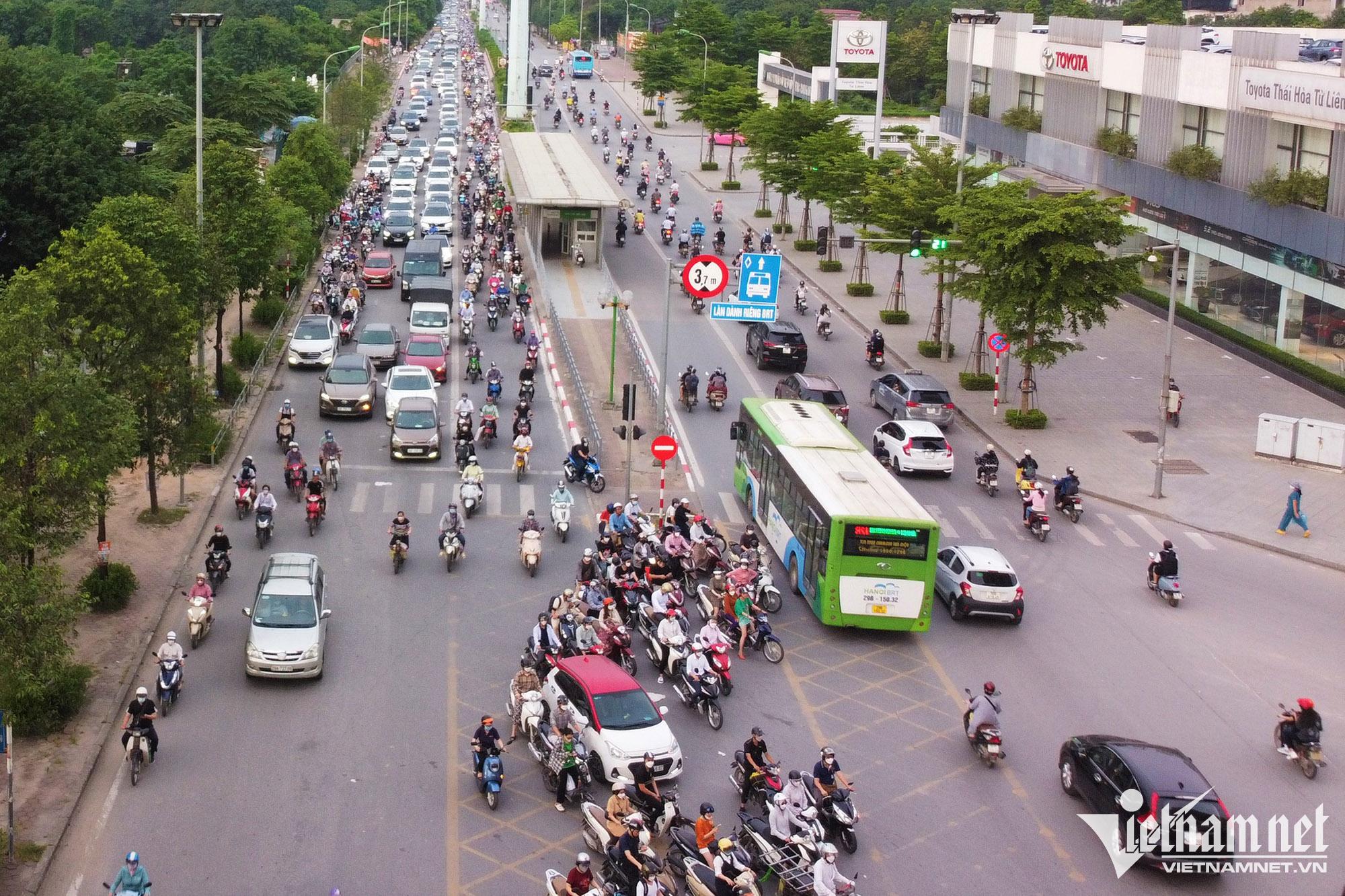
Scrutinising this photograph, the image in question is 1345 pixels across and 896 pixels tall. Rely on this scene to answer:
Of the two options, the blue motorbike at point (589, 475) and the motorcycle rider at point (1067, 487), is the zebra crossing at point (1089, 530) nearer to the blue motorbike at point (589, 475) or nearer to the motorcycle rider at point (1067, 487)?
the motorcycle rider at point (1067, 487)

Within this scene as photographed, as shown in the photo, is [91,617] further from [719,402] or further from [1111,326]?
[1111,326]

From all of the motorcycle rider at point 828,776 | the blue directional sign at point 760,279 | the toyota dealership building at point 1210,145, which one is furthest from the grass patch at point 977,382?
the motorcycle rider at point 828,776

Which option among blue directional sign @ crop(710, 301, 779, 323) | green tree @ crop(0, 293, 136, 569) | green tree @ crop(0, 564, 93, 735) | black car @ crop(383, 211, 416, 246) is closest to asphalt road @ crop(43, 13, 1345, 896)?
green tree @ crop(0, 564, 93, 735)

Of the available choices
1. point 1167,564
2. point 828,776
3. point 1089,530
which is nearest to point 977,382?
point 1089,530

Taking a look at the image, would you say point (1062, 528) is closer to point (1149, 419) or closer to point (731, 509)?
point (731, 509)

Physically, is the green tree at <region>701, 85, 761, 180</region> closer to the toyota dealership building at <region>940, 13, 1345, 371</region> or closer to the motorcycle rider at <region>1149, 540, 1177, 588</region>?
the toyota dealership building at <region>940, 13, 1345, 371</region>
